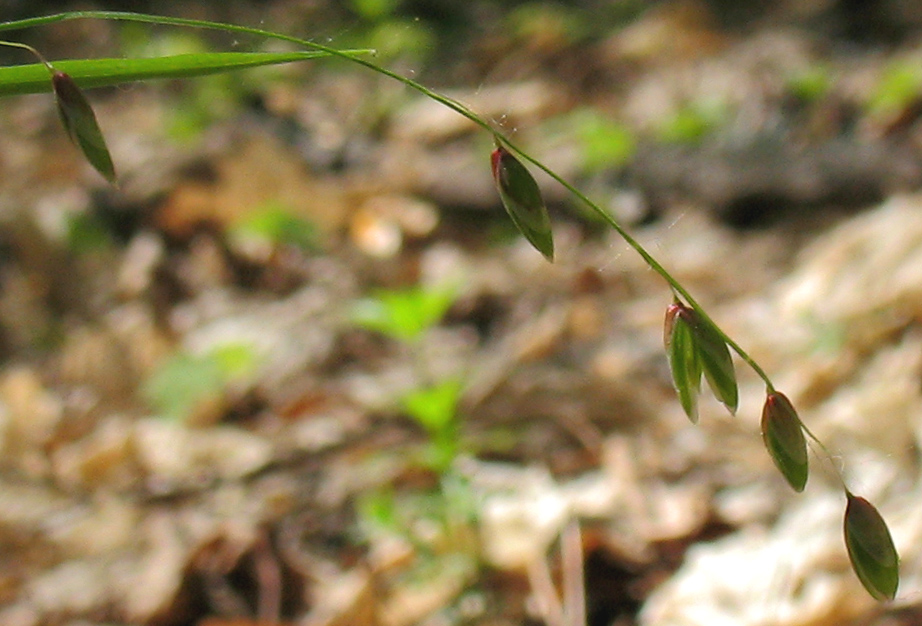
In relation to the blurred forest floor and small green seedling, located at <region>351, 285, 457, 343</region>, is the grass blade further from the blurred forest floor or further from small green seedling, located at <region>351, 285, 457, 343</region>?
small green seedling, located at <region>351, 285, 457, 343</region>

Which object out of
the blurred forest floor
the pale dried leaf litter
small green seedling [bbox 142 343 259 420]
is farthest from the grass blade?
small green seedling [bbox 142 343 259 420]

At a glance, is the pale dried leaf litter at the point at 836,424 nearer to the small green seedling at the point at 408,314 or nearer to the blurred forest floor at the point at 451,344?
the blurred forest floor at the point at 451,344


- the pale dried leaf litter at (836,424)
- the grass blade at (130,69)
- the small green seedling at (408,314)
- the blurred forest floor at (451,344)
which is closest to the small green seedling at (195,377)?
the blurred forest floor at (451,344)

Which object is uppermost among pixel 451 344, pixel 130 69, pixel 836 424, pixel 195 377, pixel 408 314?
pixel 130 69

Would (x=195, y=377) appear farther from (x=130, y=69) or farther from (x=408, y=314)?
(x=130, y=69)

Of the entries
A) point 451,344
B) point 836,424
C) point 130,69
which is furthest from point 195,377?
point 130,69

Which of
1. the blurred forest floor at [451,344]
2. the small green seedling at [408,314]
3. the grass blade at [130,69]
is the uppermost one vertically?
the grass blade at [130,69]

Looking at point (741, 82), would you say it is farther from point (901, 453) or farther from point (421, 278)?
point (901, 453)
